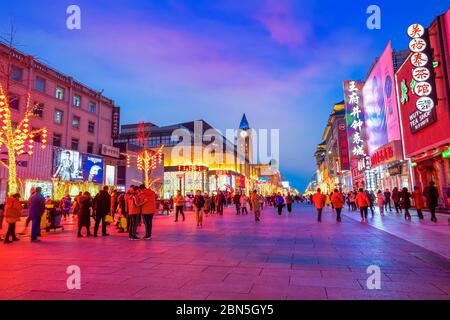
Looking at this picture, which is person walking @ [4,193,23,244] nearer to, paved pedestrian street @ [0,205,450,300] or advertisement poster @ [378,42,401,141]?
paved pedestrian street @ [0,205,450,300]

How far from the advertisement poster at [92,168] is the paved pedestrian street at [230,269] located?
29.2 meters

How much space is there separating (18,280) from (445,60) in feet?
80.3

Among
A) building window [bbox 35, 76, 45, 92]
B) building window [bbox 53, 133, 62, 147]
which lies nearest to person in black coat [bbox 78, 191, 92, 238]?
building window [bbox 53, 133, 62, 147]

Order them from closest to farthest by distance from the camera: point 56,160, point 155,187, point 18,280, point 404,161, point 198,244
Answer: point 18,280, point 198,244, point 404,161, point 56,160, point 155,187

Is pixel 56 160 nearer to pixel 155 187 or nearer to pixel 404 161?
pixel 155 187

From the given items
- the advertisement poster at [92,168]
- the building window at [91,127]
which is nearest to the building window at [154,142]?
the building window at [91,127]

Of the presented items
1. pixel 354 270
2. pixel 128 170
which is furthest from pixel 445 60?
pixel 128 170

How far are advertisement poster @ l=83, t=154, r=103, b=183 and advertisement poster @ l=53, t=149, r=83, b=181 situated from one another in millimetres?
780

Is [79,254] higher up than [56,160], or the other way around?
[56,160]

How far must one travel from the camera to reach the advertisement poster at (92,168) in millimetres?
37119

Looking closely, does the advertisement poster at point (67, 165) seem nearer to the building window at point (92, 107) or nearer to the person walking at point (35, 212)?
the building window at point (92, 107)

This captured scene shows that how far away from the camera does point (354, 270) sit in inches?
229

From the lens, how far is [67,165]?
34438mm

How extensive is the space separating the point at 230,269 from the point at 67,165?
110 ft
